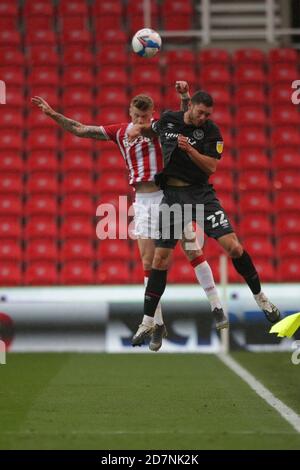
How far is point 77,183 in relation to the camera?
48.0 ft

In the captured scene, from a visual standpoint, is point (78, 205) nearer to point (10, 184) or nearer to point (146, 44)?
point (10, 184)

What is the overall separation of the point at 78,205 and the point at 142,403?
657 cm

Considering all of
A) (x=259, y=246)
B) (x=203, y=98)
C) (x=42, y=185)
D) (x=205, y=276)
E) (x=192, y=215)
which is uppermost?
(x=203, y=98)

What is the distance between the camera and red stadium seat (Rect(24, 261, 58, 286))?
13797mm

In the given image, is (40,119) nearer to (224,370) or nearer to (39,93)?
(39,93)

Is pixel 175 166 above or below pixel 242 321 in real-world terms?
above

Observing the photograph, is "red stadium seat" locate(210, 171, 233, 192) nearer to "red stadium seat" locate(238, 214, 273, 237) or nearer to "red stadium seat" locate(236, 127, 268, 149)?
"red stadium seat" locate(238, 214, 273, 237)

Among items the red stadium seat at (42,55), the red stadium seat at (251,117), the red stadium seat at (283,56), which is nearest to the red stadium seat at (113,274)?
the red stadium seat at (251,117)

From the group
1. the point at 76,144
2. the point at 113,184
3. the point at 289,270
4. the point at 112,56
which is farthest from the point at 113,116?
the point at 289,270

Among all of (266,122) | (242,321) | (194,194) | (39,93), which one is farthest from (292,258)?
(194,194)

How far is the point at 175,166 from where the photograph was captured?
8.51 m

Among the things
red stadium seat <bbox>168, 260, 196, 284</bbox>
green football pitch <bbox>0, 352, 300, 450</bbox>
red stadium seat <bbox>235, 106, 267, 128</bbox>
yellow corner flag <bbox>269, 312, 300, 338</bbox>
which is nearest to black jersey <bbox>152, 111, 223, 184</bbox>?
yellow corner flag <bbox>269, 312, 300, 338</bbox>

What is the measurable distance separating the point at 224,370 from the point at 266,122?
595 cm
